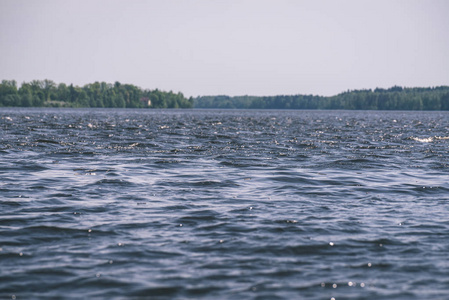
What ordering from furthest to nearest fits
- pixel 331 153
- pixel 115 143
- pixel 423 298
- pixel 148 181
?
pixel 115 143
pixel 331 153
pixel 148 181
pixel 423 298

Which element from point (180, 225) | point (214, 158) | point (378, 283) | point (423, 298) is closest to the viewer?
point (423, 298)

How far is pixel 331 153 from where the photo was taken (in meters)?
Result: 30.9

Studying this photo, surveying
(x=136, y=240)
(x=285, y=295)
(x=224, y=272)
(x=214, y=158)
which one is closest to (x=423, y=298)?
(x=285, y=295)

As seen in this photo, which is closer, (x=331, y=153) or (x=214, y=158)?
(x=214, y=158)

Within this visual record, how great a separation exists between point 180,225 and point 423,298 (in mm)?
5943

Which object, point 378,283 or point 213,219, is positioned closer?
point 378,283

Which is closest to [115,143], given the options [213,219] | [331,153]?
[331,153]

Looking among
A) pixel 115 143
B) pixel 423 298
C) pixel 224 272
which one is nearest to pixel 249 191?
pixel 224 272

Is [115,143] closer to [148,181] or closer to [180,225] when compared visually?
[148,181]

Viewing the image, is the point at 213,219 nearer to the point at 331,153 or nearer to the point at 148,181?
the point at 148,181

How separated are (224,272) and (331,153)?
23.0 m

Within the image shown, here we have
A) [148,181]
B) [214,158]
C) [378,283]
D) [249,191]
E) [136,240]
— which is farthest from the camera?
[214,158]

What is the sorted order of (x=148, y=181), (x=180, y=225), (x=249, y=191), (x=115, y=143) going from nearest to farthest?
(x=180, y=225) → (x=249, y=191) → (x=148, y=181) → (x=115, y=143)

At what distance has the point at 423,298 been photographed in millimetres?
7891
